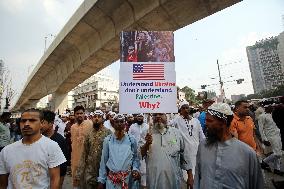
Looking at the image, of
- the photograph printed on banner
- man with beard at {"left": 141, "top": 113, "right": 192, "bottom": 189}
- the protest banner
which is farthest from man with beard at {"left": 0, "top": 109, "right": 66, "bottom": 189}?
the photograph printed on banner

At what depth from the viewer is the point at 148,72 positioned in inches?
153

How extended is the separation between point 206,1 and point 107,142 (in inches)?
212

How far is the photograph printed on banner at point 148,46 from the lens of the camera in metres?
3.98

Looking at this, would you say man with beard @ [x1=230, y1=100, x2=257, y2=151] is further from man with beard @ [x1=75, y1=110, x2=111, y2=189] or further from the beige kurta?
the beige kurta

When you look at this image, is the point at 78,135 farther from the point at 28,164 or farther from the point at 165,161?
the point at 28,164

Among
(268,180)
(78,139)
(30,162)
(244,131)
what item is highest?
(244,131)

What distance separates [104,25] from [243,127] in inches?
276

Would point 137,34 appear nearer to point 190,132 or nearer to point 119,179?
point 119,179

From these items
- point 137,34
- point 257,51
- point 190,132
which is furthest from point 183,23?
point 257,51

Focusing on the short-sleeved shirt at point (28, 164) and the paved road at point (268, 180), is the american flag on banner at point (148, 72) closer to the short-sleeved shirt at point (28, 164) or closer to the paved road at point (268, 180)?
the short-sleeved shirt at point (28, 164)

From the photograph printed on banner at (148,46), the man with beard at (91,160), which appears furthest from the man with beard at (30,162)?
the man with beard at (91,160)

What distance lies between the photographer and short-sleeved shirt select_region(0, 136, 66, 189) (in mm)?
2807

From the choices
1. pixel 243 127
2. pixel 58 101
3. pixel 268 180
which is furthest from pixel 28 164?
pixel 58 101

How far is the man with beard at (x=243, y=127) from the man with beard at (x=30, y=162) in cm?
348
